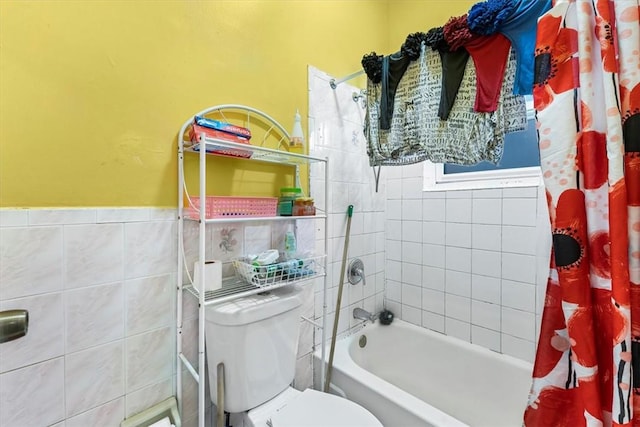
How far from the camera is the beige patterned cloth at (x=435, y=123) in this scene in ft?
3.68

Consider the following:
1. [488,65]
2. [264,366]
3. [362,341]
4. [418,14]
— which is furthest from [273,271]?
[418,14]

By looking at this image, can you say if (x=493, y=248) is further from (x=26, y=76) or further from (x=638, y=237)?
(x=26, y=76)

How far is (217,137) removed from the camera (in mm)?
1062

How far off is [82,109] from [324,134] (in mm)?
1101

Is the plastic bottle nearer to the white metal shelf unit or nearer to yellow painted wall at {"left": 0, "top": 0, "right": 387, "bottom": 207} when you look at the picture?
the white metal shelf unit

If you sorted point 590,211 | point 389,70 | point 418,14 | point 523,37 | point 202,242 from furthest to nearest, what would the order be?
point 418,14 < point 389,70 < point 523,37 < point 202,242 < point 590,211

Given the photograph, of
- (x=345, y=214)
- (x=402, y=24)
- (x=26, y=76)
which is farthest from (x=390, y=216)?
(x=26, y=76)

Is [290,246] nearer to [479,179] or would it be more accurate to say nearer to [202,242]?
[202,242]

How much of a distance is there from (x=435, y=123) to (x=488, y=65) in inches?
11.2

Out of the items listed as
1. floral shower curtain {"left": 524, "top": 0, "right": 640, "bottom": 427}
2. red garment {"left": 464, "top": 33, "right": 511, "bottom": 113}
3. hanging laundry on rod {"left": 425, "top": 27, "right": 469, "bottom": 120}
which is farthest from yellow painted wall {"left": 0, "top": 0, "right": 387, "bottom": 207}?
floral shower curtain {"left": 524, "top": 0, "right": 640, "bottom": 427}

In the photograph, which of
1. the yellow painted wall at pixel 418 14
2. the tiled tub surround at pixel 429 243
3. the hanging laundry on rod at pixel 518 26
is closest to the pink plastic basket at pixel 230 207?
the tiled tub surround at pixel 429 243

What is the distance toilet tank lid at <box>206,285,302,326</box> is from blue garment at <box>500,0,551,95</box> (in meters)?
1.23

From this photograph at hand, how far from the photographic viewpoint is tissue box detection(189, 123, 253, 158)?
1.03m

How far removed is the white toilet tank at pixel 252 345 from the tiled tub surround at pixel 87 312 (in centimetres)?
20
